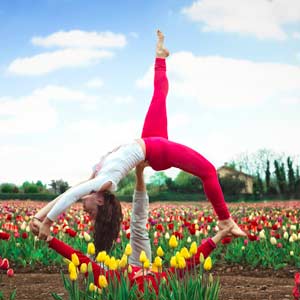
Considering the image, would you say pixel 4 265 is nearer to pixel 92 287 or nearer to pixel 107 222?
pixel 107 222

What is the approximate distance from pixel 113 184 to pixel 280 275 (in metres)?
3.47

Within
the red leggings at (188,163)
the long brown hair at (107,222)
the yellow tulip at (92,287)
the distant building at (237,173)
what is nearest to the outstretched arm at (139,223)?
the red leggings at (188,163)

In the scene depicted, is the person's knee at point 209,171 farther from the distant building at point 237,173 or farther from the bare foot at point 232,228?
the distant building at point 237,173

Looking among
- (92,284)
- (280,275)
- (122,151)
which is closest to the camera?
(92,284)

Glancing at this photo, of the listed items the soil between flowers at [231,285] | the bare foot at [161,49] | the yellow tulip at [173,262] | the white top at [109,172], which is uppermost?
the bare foot at [161,49]

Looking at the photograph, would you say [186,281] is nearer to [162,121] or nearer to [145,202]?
[145,202]

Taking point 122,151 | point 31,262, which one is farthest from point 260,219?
point 122,151

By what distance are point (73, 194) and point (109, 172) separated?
327 mm

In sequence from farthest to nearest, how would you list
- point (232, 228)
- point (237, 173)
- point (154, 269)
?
point (237, 173)
point (232, 228)
point (154, 269)

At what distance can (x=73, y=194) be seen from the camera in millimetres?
3566

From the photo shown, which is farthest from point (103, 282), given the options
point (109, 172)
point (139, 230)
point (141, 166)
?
point (141, 166)

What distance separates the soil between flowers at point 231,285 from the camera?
484cm

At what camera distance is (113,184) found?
3689 millimetres

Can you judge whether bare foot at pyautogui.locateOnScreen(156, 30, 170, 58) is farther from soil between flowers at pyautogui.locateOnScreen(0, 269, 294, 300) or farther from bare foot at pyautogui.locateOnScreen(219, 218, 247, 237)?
soil between flowers at pyautogui.locateOnScreen(0, 269, 294, 300)
